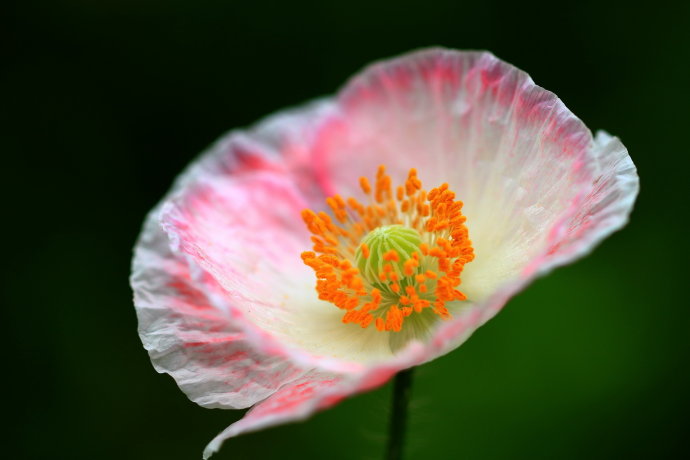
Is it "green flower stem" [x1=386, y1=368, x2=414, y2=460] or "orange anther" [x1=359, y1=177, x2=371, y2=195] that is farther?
"orange anther" [x1=359, y1=177, x2=371, y2=195]

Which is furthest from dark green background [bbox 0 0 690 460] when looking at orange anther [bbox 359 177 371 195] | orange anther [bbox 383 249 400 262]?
orange anther [bbox 359 177 371 195]

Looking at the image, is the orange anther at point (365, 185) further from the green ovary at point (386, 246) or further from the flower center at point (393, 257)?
the green ovary at point (386, 246)

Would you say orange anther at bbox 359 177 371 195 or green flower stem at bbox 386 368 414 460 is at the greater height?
orange anther at bbox 359 177 371 195

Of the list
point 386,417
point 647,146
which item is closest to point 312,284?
point 386,417

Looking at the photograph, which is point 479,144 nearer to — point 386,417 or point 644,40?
point 386,417

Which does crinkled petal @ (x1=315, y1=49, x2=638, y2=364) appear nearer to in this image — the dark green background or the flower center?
the flower center

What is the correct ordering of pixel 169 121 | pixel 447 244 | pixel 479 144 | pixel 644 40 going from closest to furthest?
pixel 447 244 → pixel 479 144 → pixel 644 40 → pixel 169 121

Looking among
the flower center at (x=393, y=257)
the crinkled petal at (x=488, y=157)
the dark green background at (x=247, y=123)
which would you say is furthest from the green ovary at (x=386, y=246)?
the dark green background at (x=247, y=123)

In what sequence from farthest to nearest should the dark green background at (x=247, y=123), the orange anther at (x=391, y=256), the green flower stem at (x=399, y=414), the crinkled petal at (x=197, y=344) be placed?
the dark green background at (x=247, y=123)
the orange anther at (x=391, y=256)
the crinkled petal at (x=197, y=344)
the green flower stem at (x=399, y=414)
